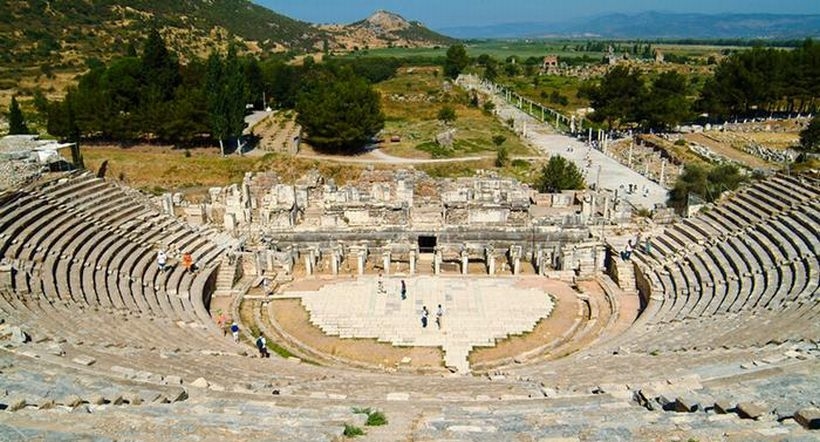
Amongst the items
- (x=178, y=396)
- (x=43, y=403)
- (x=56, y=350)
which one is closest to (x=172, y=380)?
(x=178, y=396)

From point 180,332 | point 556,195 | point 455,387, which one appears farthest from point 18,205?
point 556,195

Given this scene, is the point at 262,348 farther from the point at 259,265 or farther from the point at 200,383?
the point at 259,265

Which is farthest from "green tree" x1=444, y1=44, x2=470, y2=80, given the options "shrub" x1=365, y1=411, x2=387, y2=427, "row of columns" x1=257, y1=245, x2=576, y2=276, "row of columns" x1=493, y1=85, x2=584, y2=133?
"shrub" x1=365, y1=411, x2=387, y2=427

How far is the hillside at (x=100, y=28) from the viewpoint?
81062 millimetres

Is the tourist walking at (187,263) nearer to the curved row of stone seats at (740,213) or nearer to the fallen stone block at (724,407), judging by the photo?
the curved row of stone seats at (740,213)

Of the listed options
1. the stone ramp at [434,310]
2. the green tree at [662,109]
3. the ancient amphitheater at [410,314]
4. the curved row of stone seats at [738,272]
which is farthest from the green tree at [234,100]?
the green tree at [662,109]

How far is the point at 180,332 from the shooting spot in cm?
1956

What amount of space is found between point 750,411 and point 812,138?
160 ft

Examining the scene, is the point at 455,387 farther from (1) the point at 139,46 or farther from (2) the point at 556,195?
(1) the point at 139,46

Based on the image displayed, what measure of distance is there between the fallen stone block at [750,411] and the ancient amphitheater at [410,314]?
4 centimetres

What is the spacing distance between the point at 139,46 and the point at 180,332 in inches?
3221

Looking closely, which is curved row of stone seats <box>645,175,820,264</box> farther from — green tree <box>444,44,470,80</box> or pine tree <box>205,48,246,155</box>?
green tree <box>444,44,470,80</box>

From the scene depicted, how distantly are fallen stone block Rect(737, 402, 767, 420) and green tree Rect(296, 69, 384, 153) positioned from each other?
39.7 m

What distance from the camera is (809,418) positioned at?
969 centimetres
